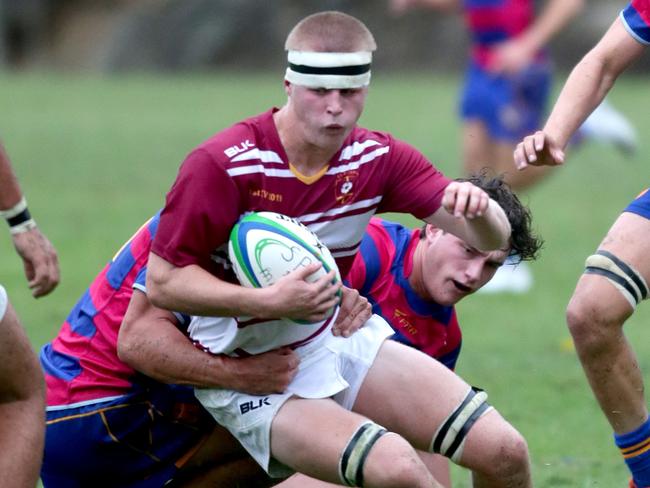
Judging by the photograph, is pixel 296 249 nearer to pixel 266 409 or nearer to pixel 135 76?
pixel 266 409

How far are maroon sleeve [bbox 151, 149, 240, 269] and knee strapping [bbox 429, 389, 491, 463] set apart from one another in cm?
90

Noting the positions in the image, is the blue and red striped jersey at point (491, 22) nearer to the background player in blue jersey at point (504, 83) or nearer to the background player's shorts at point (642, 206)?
the background player in blue jersey at point (504, 83)

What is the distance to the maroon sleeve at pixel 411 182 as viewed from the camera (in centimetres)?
454

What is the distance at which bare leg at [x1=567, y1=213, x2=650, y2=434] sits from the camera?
4754 millimetres

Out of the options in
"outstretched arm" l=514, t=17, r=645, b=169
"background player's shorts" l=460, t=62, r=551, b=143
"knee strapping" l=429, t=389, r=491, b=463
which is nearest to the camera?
"knee strapping" l=429, t=389, r=491, b=463

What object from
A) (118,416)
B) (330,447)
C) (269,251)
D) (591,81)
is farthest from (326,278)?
(591,81)

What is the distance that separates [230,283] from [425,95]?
19402mm

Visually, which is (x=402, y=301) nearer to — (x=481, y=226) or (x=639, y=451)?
(x=481, y=226)

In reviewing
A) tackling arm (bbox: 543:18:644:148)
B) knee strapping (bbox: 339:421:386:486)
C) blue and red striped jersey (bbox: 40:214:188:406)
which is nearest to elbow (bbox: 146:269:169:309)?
blue and red striped jersey (bbox: 40:214:188:406)

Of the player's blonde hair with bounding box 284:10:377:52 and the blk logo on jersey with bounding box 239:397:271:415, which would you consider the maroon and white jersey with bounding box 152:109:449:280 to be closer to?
the player's blonde hair with bounding box 284:10:377:52

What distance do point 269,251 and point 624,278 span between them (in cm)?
134

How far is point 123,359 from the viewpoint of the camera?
4.54 metres

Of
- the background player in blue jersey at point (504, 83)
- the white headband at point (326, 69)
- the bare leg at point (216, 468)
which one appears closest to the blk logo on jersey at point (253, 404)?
the bare leg at point (216, 468)

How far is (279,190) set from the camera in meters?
4.36
